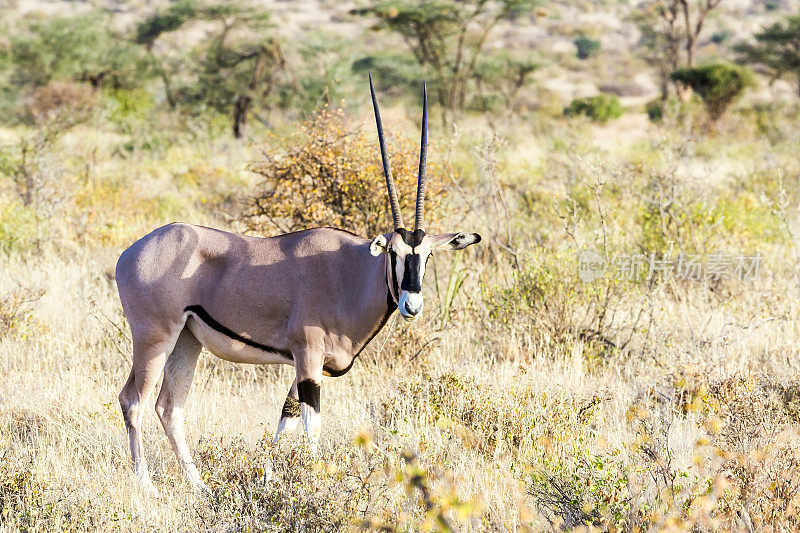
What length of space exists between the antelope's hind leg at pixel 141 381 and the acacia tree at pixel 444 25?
19991mm

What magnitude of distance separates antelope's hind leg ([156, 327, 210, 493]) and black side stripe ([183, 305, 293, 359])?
0.31 meters

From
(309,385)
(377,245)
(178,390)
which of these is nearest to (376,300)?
(377,245)

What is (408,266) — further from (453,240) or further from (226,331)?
(226,331)

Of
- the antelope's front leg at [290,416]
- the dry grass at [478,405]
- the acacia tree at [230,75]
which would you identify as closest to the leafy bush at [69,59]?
the acacia tree at [230,75]

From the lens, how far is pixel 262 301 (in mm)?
4438

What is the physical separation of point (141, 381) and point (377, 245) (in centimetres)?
157

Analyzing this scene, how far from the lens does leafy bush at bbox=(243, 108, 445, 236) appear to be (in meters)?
7.19

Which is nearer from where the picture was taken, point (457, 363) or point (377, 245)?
point (377, 245)

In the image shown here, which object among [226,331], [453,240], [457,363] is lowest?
[457,363]

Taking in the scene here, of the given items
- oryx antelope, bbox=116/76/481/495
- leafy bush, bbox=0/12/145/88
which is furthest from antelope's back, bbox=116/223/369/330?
leafy bush, bbox=0/12/145/88

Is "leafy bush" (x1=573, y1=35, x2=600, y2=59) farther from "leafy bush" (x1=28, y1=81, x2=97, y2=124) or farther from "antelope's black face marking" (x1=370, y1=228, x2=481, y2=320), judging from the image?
"antelope's black face marking" (x1=370, y1=228, x2=481, y2=320)

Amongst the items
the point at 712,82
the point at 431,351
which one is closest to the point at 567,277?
the point at 431,351

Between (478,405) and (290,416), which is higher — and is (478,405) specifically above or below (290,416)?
below

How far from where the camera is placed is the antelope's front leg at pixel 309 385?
4324 mm
